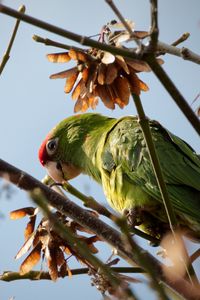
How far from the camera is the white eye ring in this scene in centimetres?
448

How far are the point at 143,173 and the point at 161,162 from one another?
0.58 ft

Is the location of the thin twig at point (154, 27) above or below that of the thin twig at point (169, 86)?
above

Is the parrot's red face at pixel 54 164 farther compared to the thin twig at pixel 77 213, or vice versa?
the parrot's red face at pixel 54 164

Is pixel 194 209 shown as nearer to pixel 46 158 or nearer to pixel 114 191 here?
pixel 114 191

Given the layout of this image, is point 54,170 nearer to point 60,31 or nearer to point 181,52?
point 181,52

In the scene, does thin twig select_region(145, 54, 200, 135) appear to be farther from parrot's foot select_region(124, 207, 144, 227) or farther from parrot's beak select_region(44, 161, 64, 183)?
parrot's beak select_region(44, 161, 64, 183)

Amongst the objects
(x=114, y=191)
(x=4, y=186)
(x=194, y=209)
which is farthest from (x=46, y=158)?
(x=4, y=186)

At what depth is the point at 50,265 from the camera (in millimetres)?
2287

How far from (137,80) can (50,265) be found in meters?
0.93

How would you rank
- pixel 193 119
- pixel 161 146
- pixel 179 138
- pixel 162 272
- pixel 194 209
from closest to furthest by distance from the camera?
1. pixel 193 119
2. pixel 162 272
3. pixel 194 209
4. pixel 161 146
5. pixel 179 138

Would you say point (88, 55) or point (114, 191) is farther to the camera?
point (114, 191)

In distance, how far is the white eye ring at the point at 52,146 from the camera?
177 inches

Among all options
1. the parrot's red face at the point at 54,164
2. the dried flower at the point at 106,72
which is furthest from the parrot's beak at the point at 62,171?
the dried flower at the point at 106,72

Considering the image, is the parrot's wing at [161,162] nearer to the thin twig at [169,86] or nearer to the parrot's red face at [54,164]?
the parrot's red face at [54,164]
